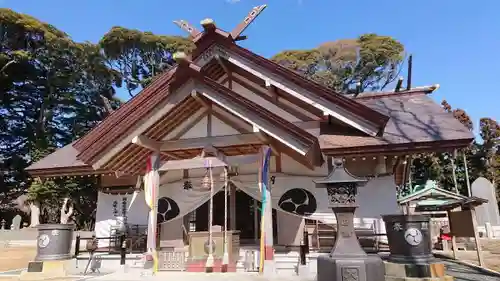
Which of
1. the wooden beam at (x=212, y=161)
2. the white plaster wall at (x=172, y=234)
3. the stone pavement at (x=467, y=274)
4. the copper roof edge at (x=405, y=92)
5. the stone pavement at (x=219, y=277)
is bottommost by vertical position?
the stone pavement at (x=467, y=274)

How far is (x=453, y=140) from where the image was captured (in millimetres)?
7211

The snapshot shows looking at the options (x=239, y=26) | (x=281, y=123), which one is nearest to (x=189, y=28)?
(x=239, y=26)

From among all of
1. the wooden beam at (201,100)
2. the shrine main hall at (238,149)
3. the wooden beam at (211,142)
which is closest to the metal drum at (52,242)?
Answer: the shrine main hall at (238,149)

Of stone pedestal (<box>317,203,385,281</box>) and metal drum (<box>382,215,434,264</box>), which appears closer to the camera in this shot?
stone pedestal (<box>317,203,385,281</box>)

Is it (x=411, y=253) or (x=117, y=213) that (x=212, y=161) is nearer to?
(x=117, y=213)

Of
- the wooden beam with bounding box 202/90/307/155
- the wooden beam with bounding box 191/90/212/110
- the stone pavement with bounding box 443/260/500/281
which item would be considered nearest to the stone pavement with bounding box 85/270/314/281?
the wooden beam with bounding box 202/90/307/155

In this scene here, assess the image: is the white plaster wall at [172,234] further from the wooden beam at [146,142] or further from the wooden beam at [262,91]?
the wooden beam at [262,91]

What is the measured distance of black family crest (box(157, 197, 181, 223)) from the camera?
8984mm

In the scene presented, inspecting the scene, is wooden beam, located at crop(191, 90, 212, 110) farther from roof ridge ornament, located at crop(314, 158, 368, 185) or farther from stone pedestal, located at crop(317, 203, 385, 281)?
stone pedestal, located at crop(317, 203, 385, 281)

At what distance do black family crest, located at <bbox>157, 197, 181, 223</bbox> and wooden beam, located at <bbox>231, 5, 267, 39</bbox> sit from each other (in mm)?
4741

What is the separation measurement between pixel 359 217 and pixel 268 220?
8.34 feet

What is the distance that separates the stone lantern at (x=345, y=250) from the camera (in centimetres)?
483

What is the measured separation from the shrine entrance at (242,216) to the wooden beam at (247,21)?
14.3 feet

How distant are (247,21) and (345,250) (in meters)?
6.09
